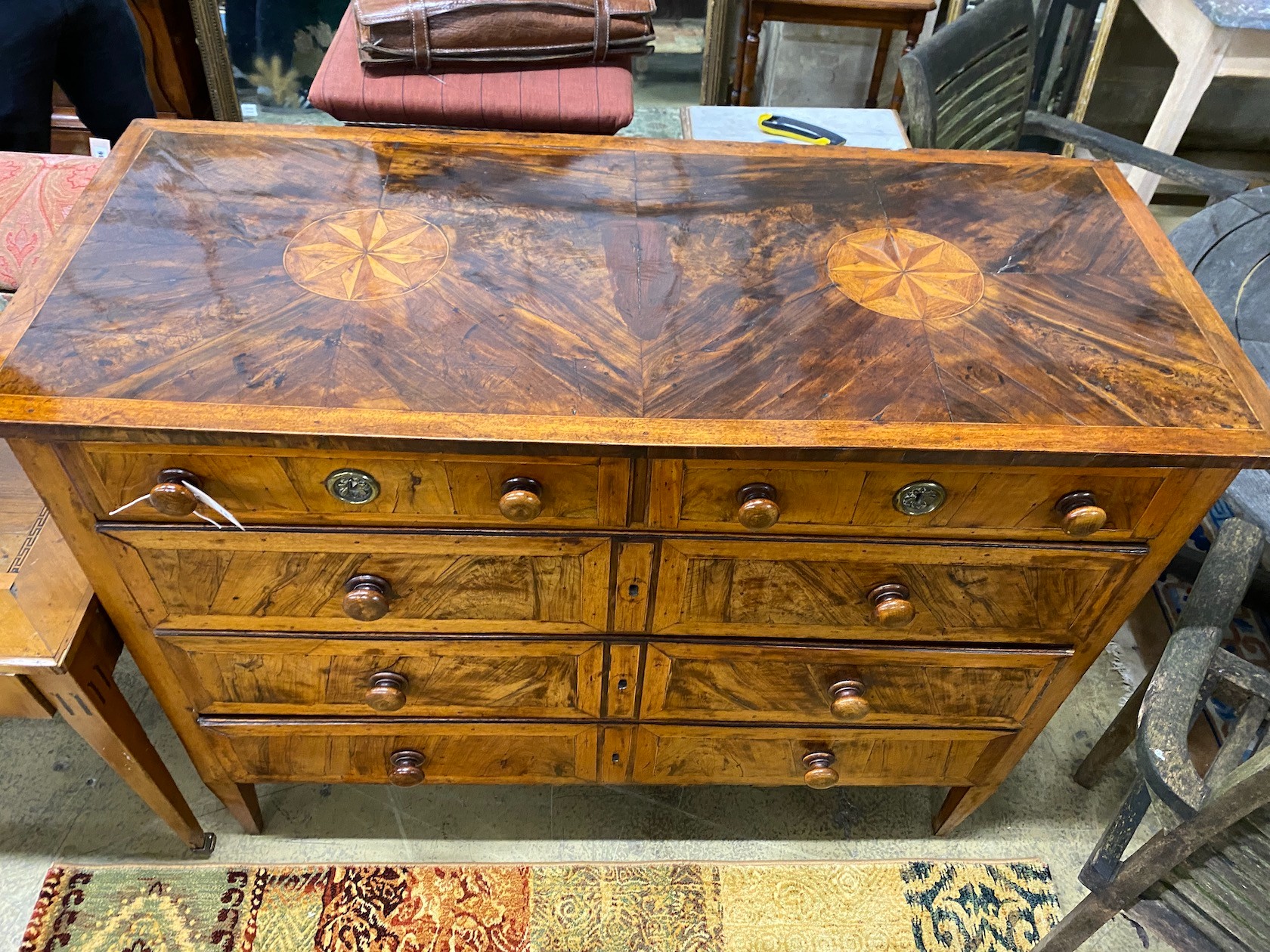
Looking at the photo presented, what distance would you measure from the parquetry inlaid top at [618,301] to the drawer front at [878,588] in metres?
0.18

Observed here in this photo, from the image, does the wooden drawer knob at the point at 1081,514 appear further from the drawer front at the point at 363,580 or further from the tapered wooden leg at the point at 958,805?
the tapered wooden leg at the point at 958,805

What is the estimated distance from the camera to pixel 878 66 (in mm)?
2607

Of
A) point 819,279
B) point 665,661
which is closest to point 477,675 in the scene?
point 665,661

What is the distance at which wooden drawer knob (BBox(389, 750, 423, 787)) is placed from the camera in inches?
50.9

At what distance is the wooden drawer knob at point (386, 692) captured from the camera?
3.77ft

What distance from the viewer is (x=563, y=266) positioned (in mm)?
1054

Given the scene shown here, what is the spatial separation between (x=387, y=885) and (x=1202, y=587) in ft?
4.22

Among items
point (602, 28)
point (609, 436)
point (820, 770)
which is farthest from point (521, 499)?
point (602, 28)

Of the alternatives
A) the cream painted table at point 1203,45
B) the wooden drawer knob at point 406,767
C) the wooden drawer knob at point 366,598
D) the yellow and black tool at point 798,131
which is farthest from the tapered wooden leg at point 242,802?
the cream painted table at point 1203,45

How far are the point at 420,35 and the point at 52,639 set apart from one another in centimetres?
109

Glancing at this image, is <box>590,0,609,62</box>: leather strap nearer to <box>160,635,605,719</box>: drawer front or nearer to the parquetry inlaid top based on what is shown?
the parquetry inlaid top

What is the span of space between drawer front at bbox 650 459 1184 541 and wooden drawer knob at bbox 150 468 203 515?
468 millimetres

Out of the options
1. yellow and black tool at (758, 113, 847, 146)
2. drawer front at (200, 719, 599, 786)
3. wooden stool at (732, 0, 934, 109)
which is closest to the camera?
drawer front at (200, 719, 599, 786)

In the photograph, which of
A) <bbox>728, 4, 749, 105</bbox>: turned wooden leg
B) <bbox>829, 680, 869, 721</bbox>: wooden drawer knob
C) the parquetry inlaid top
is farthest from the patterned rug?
<bbox>728, 4, 749, 105</bbox>: turned wooden leg
